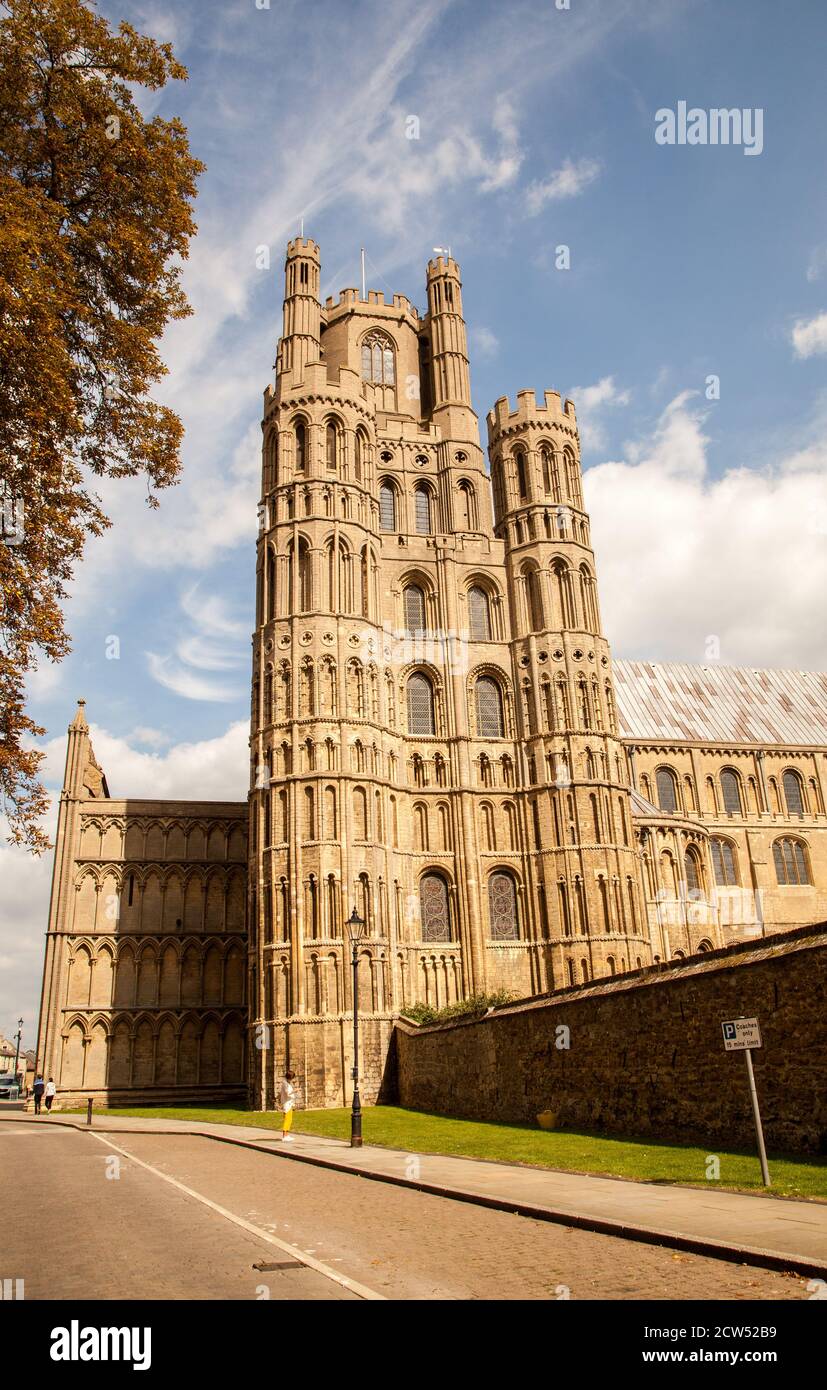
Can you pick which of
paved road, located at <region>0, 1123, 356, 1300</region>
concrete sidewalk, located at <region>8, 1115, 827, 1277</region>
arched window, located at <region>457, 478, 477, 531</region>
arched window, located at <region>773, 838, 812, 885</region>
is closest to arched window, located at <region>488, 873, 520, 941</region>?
arched window, located at <region>457, 478, 477, 531</region>

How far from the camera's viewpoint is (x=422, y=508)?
50.6 metres

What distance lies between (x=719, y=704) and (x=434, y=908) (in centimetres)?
2562

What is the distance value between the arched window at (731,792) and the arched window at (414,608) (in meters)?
19.9

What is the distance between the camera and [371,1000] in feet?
124

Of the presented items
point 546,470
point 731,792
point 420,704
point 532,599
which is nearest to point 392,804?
point 420,704

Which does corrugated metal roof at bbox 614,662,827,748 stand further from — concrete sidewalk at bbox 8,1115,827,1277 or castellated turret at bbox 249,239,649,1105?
concrete sidewalk at bbox 8,1115,827,1277

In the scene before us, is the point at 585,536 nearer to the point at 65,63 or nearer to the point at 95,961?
the point at 95,961

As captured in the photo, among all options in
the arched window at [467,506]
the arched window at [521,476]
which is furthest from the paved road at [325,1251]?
the arched window at [521,476]

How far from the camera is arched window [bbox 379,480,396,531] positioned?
4959 cm

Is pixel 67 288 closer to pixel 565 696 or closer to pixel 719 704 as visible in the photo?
pixel 565 696

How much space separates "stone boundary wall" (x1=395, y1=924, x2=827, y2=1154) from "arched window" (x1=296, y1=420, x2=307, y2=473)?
27644 mm

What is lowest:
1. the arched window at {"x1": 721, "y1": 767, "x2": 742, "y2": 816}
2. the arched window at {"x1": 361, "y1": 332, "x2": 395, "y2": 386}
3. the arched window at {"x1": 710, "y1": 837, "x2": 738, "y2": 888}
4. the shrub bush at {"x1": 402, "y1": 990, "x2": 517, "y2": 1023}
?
the shrub bush at {"x1": 402, "y1": 990, "x2": 517, "y2": 1023}

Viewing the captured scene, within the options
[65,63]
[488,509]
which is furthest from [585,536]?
[65,63]
